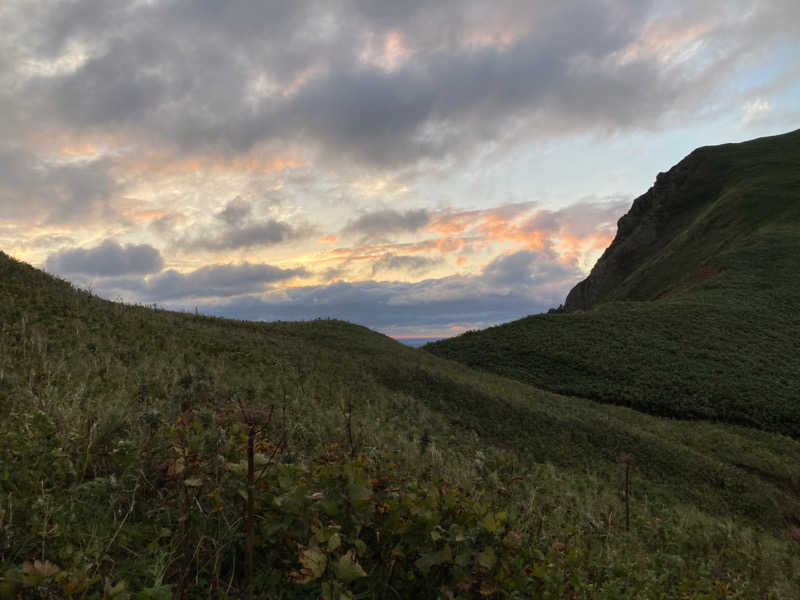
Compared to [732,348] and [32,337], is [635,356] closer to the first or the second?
[732,348]

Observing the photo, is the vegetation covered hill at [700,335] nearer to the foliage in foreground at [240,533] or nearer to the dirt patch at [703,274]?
the dirt patch at [703,274]

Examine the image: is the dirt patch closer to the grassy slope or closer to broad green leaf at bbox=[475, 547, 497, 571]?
the grassy slope

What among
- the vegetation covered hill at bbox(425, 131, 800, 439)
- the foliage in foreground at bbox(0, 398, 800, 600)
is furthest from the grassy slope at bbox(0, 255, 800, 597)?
the vegetation covered hill at bbox(425, 131, 800, 439)

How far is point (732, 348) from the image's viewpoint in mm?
34531

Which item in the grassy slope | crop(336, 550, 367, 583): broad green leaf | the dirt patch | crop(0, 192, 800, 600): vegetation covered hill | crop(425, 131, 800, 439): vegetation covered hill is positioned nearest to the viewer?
crop(336, 550, 367, 583): broad green leaf

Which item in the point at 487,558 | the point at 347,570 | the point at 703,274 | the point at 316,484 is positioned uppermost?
the point at 703,274

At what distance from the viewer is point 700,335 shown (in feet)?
121

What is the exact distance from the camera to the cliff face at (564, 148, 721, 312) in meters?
89.0

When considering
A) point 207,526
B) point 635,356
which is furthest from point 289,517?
point 635,356

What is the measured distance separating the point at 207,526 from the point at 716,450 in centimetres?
2436

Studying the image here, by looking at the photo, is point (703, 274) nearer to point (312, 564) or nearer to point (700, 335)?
point (700, 335)

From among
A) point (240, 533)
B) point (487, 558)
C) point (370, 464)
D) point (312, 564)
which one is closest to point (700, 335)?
point (370, 464)

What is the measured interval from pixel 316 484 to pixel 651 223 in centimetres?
10543

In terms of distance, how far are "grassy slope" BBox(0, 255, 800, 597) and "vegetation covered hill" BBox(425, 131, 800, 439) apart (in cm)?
432
